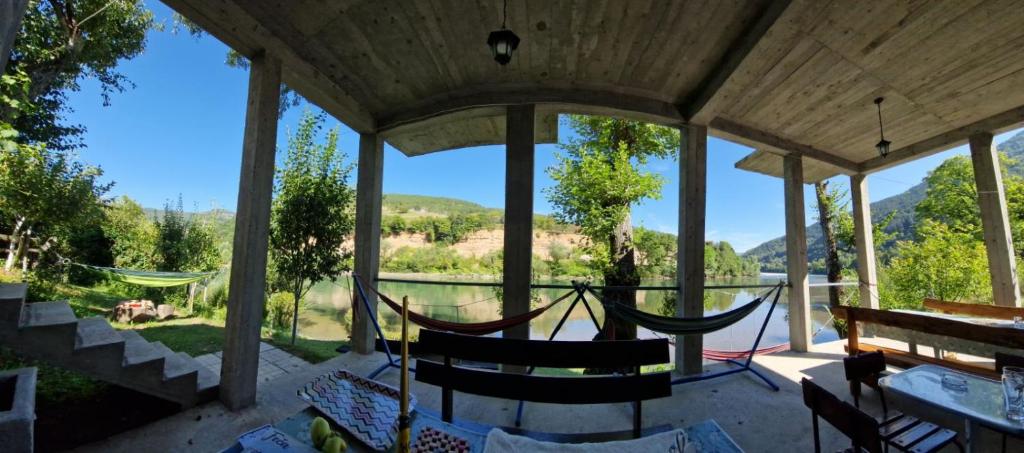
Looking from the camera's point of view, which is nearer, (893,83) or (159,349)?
(159,349)

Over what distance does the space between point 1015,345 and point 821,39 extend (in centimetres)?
228

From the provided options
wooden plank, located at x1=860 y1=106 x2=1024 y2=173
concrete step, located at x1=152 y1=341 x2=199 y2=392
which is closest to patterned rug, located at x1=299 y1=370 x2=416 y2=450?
concrete step, located at x1=152 y1=341 x2=199 y2=392

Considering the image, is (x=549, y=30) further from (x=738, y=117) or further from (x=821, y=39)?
(x=738, y=117)

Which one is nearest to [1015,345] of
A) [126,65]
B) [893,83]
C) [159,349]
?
[893,83]

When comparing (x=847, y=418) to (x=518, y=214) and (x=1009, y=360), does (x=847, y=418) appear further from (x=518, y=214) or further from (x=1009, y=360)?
(x=518, y=214)

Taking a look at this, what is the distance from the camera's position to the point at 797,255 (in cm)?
397

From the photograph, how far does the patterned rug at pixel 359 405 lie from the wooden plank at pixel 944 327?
3.68 metres

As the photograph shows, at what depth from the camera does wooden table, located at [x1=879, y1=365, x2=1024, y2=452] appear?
4.27ft

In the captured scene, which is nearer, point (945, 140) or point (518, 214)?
point (518, 214)

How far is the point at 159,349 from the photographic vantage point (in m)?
2.25

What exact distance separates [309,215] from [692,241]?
4388 mm

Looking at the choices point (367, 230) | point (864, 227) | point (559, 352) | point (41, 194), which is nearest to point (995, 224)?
point (864, 227)

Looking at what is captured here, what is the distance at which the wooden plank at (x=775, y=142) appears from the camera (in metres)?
3.46

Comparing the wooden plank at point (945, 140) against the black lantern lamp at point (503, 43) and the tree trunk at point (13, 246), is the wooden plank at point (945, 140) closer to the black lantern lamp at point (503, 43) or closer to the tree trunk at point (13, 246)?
the black lantern lamp at point (503, 43)
